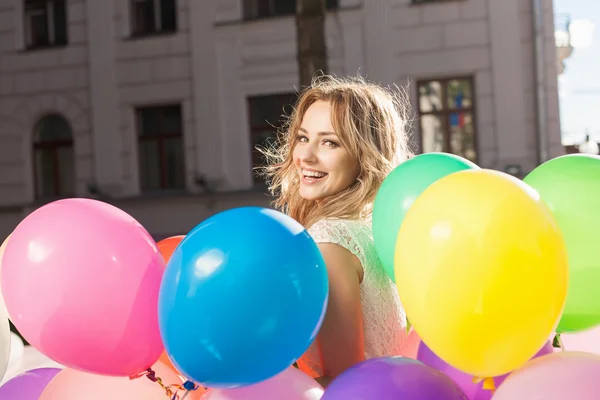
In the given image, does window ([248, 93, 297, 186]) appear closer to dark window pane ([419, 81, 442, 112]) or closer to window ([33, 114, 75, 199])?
dark window pane ([419, 81, 442, 112])

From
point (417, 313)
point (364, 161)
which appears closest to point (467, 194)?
point (417, 313)

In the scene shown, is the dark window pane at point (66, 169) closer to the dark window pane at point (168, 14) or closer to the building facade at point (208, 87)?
the building facade at point (208, 87)

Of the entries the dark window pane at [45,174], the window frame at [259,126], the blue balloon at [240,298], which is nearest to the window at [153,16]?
the window frame at [259,126]

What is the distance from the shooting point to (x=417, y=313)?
1.44 m

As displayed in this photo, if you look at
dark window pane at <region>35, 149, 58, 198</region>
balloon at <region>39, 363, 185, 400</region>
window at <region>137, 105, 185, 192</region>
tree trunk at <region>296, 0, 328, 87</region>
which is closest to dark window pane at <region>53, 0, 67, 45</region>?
dark window pane at <region>35, 149, 58, 198</region>

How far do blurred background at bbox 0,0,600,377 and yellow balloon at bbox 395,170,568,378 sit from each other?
921 centimetres

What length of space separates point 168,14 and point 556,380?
467 inches

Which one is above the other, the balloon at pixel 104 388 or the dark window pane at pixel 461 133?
the dark window pane at pixel 461 133

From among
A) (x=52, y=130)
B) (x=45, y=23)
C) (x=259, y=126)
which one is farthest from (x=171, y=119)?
(x=45, y=23)

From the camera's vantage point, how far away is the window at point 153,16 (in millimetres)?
12352

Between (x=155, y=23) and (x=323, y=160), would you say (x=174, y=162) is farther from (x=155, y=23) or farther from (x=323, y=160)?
(x=323, y=160)

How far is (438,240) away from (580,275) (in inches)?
20.0

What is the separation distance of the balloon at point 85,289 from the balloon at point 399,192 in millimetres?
573

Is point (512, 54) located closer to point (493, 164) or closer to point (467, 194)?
point (493, 164)
